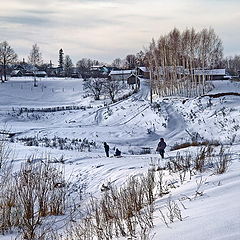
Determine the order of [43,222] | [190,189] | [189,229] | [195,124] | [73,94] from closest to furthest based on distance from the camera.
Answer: [189,229]
[190,189]
[43,222]
[195,124]
[73,94]

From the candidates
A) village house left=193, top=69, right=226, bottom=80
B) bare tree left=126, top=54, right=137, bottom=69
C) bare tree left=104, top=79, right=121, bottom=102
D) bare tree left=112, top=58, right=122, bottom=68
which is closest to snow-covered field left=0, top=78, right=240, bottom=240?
bare tree left=104, top=79, right=121, bottom=102

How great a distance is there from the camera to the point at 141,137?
3159cm

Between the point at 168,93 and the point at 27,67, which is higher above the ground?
the point at 27,67

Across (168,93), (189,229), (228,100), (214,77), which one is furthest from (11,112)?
(189,229)

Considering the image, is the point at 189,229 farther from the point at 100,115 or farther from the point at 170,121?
the point at 100,115

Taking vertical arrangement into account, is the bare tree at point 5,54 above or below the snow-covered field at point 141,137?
above

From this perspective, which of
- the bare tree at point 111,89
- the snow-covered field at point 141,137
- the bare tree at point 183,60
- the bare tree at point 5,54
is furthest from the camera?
the bare tree at point 5,54

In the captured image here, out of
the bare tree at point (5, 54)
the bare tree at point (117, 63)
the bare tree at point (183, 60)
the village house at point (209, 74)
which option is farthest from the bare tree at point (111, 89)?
the bare tree at point (117, 63)

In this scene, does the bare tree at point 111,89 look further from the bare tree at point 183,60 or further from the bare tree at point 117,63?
the bare tree at point 117,63

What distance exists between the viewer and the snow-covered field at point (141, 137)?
5.67 metres

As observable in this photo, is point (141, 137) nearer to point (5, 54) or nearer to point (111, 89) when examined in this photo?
point (111, 89)

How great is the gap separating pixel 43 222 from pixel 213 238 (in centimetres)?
506

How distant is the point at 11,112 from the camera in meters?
52.5

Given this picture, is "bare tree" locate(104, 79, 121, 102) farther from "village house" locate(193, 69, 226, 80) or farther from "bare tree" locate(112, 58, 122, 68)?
"bare tree" locate(112, 58, 122, 68)
